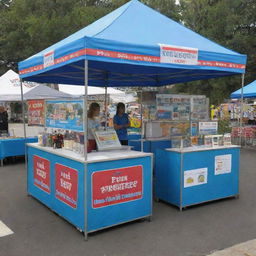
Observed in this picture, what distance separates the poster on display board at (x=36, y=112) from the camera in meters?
5.35

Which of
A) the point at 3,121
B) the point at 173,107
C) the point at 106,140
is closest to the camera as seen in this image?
the point at 106,140

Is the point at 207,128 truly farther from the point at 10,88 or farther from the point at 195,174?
the point at 10,88

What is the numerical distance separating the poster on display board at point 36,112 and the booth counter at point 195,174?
7.16 ft

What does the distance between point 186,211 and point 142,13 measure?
337 cm

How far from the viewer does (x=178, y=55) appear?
4469 millimetres

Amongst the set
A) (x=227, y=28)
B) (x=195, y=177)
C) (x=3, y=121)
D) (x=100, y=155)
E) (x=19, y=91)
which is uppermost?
(x=227, y=28)

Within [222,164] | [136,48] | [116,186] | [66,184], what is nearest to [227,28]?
[222,164]

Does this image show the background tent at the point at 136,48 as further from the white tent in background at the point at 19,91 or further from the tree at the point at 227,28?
the tree at the point at 227,28

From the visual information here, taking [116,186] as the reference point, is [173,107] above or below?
above

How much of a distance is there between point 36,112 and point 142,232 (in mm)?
2896

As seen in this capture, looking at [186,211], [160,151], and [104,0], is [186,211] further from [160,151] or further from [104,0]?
[104,0]

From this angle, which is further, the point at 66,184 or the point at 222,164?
the point at 222,164

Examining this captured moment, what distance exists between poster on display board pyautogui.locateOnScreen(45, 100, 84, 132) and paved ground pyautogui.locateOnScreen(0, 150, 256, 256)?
1419 millimetres

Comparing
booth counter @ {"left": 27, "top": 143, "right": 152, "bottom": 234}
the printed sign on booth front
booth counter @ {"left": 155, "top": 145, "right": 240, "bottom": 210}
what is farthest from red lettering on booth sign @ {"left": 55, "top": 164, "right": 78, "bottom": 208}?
the printed sign on booth front
